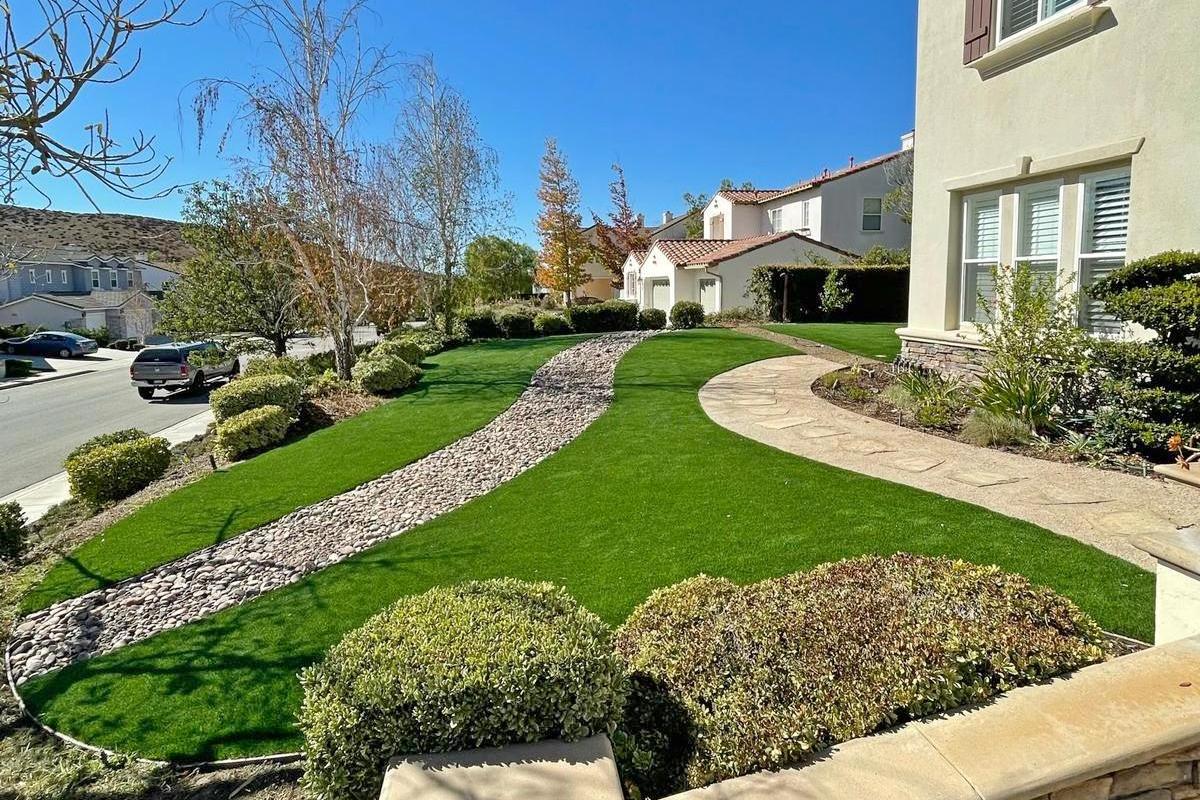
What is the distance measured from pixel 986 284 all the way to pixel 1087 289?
237 centimetres

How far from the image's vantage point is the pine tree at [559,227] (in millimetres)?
39062

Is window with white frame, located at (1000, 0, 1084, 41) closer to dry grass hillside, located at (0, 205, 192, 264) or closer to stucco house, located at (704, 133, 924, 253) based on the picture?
dry grass hillside, located at (0, 205, 192, 264)

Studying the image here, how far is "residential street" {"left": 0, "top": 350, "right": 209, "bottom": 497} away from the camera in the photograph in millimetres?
13625

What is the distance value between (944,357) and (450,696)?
9.21 metres

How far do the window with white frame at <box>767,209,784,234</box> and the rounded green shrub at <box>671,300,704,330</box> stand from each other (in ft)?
34.0

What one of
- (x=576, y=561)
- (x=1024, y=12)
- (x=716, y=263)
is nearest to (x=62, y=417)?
(x=576, y=561)

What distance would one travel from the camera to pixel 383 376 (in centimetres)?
1402

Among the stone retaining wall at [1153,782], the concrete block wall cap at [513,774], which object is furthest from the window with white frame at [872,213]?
the concrete block wall cap at [513,774]

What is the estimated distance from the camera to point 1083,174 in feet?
24.1

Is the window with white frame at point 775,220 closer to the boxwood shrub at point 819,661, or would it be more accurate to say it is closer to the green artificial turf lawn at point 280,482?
the green artificial turf lawn at point 280,482

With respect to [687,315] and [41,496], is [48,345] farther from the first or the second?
[687,315]

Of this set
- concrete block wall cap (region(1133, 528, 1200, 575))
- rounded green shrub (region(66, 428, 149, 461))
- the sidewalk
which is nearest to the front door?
the sidewalk

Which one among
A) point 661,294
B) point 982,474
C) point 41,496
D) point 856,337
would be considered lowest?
point 41,496

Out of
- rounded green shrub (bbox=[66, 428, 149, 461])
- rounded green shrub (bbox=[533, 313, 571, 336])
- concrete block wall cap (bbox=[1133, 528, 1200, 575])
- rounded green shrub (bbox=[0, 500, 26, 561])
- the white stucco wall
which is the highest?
the white stucco wall
